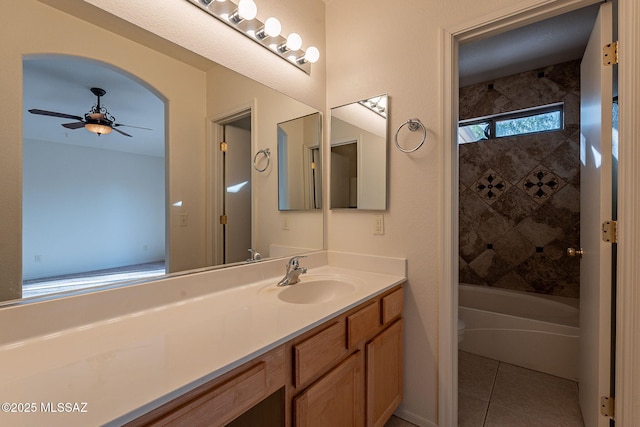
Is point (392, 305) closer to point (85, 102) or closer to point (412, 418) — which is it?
point (412, 418)

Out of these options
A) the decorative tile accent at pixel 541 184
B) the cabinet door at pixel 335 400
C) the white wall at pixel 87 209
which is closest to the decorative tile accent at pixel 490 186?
the decorative tile accent at pixel 541 184

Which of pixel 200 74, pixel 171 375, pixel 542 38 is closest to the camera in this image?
pixel 171 375

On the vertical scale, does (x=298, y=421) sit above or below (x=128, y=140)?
below

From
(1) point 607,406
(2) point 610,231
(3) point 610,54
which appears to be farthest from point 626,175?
(1) point 607,406

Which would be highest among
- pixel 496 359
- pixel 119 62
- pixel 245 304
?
pixel 119 62

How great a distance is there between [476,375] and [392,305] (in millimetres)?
1171

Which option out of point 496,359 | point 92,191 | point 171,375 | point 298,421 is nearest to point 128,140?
point 92,191

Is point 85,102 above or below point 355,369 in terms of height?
above

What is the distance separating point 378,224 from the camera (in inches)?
65.3

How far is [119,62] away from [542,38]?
9.16ft

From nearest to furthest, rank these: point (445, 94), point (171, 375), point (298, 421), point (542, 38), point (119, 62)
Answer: point (171, 375) < point (298, 421) < point (119, 62) < point (445, 94) < point (542, 38)

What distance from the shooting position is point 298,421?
90cm

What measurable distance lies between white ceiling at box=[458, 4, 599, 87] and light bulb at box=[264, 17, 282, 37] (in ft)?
A: 4.49

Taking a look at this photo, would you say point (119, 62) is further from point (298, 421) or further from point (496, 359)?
point (496, 359)
